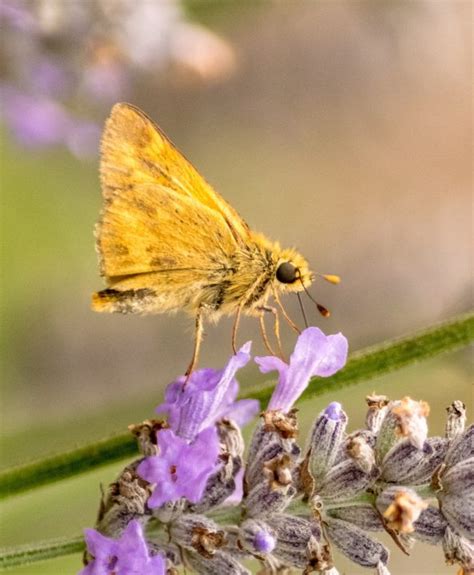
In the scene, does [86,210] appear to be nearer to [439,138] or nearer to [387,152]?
[387,152]

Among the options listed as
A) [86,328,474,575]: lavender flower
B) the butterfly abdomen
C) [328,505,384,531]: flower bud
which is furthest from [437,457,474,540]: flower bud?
the butterfly abdomen

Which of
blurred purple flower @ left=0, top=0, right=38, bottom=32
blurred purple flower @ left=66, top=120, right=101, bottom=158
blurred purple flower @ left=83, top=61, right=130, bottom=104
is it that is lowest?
blurred purple flower @ left=66, top=120, right=101, bottom=158

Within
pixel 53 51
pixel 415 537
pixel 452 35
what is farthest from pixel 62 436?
pixel 452 35

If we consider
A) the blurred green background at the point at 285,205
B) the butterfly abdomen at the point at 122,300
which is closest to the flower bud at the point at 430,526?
the butterfly abdomen at the point at 122,300

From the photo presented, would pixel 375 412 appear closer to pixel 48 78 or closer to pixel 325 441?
pixel 325 441

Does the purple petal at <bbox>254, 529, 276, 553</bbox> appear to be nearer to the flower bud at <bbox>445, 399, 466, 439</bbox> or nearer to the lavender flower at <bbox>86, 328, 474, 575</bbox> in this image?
the lavender flower at <bbox>86, 328, 474, 575</bbox>

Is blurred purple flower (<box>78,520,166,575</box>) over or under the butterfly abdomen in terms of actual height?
under
